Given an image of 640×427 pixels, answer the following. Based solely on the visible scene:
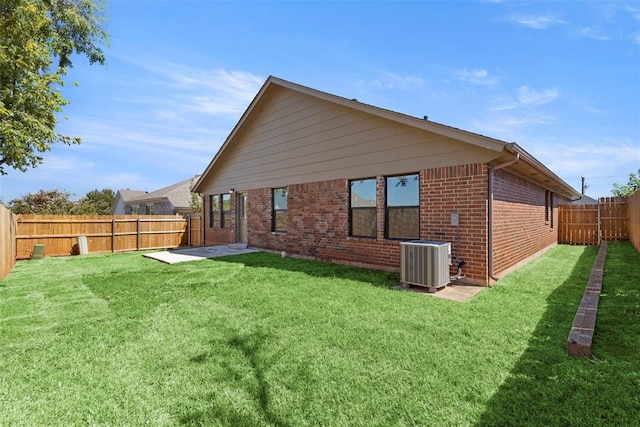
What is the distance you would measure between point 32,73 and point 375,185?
12784 mm

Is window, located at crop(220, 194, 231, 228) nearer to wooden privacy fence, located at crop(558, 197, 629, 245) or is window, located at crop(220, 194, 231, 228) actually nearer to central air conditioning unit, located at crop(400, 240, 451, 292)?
central air conditioning unit, located at crop(400, 240, 451, 292)

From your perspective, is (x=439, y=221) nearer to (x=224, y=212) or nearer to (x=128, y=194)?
(x=224, y=212)

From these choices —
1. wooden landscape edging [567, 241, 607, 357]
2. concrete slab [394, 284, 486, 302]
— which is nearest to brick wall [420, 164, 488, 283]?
concrete slab [394, 284, 486, 302]

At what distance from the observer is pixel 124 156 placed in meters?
20.0

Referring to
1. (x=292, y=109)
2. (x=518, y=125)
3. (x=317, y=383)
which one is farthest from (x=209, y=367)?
(x=518, y=125)

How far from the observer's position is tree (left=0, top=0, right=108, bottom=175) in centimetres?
960

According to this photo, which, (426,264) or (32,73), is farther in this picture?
(32,73)

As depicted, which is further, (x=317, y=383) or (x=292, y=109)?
(x=292, y=109)

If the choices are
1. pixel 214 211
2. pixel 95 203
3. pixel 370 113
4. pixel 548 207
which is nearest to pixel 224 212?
pixel 214 211

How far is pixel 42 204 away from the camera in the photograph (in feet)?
85.9

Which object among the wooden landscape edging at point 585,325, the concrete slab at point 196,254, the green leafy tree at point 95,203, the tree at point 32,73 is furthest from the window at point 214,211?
the green leafy tree at point 95,203

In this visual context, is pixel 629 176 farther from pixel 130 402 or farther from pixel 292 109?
pixel 130 402

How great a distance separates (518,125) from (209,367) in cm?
1611

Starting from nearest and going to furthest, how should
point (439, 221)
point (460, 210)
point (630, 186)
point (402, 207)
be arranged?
1. point (460, 210)
2. point (439, 221)
3. point (402, 207)
4. point (630, 186)
